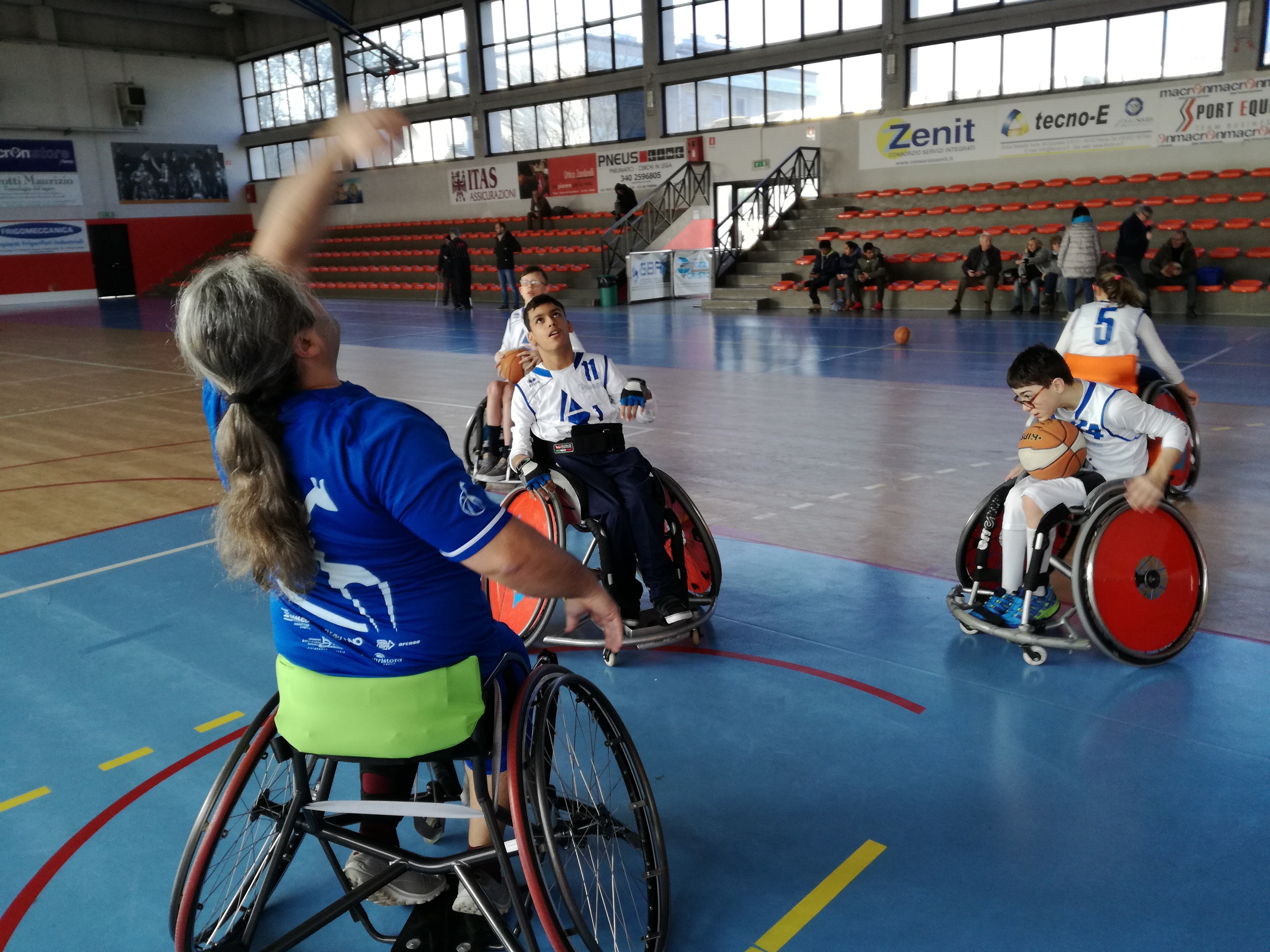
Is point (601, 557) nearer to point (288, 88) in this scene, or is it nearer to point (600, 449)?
point (600, 449)

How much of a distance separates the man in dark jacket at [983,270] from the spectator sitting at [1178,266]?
2164mm

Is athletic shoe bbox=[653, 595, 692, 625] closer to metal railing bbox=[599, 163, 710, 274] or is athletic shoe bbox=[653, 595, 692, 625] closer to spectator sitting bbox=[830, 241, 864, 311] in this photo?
spectator sitting bbox=[830, 241, 864, 311]

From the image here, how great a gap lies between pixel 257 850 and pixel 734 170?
21.1m

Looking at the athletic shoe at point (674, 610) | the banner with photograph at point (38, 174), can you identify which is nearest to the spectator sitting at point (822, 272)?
the athletic shoe at point (674, 610)

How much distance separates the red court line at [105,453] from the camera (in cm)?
732

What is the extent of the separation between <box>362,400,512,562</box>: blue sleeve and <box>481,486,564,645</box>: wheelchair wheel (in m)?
1.89

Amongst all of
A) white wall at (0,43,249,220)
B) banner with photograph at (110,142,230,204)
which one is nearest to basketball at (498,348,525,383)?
white wall at (0,43,249,220)

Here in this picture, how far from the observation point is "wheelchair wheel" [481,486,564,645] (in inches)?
142

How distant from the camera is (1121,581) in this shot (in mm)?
3340

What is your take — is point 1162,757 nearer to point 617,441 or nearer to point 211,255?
point 617,441

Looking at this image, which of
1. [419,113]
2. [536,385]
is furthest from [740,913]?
[419,113]

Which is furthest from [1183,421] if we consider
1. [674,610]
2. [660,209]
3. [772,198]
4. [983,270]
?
[660,209]

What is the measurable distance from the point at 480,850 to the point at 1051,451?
2619 mm

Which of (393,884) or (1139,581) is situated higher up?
(1139,581)
